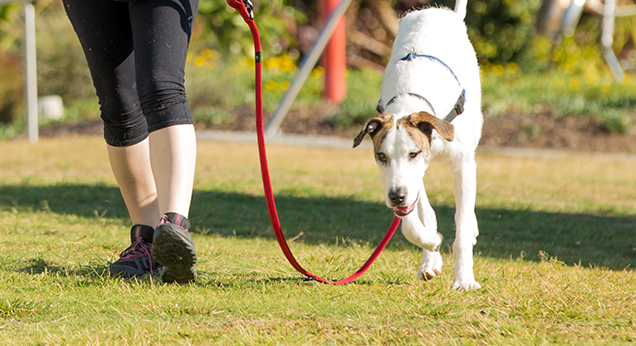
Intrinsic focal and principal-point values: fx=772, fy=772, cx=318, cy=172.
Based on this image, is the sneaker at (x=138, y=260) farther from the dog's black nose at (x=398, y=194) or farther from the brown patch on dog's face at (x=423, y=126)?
the brown patch on dog's face at (x=423, y=126)

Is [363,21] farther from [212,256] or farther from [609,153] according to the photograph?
[212,256]

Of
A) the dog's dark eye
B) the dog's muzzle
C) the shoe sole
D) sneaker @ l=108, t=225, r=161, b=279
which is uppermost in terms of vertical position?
the dog's dark eye

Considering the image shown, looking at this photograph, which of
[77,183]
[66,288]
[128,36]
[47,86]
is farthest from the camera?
[47,86]

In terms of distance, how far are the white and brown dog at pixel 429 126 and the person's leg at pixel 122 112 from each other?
41.9 inches

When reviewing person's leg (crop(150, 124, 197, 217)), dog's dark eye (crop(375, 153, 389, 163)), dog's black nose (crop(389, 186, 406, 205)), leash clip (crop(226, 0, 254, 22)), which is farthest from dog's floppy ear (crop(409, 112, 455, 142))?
person's leg (crop(150, 124, 197, 217))

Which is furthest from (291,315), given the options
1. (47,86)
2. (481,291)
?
(47,86)

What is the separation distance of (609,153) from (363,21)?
7660mm

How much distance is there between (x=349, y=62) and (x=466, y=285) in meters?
12.1

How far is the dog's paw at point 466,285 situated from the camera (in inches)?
127

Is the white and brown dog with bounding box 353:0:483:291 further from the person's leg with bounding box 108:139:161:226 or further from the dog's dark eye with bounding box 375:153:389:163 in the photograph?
the person's leg with bounding box 108:139:161:226

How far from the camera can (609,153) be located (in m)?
8.52

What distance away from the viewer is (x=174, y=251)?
2.95m

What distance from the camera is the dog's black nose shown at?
9.71 feet

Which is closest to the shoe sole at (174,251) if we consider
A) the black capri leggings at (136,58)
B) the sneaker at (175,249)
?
the sneaker at (175,249)
